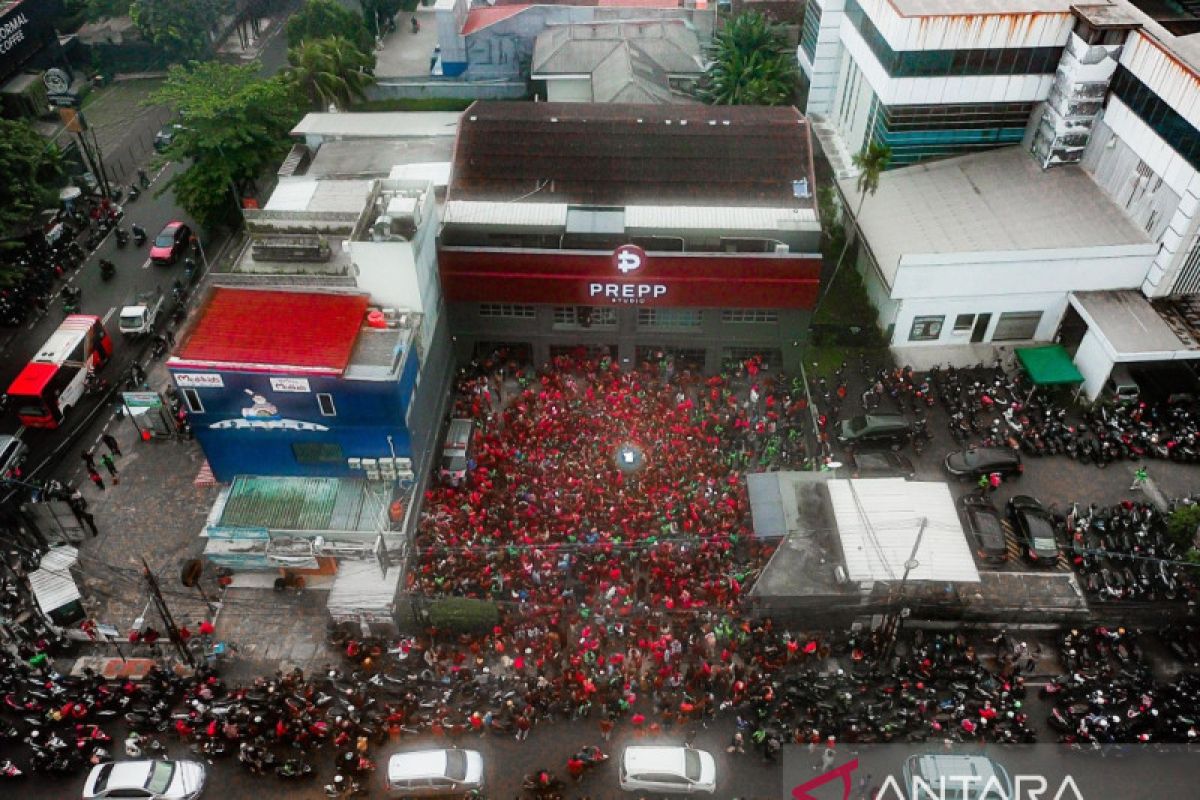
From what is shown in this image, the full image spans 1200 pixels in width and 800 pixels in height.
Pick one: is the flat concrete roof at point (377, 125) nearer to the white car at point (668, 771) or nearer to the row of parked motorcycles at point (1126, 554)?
the white car at point (668, 771)

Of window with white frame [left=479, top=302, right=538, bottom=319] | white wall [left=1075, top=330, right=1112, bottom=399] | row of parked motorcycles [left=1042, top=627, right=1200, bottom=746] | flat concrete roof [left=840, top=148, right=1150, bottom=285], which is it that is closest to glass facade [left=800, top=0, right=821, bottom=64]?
flat concrete roof [left=840, top=148, right=1150, bottom=285]

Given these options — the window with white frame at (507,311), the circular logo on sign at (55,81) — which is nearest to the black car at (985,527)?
the window with white frame at (507,311)

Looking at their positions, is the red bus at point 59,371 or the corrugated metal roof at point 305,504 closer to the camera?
the corrugated metal roof at point 305,504

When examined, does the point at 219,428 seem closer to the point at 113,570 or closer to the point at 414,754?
the point at 113,570

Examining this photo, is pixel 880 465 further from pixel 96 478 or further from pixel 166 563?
pixel 96 478

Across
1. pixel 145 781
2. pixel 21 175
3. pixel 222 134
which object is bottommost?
pixel 145 781

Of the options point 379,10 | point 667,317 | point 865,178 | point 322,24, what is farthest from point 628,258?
point 379,10
